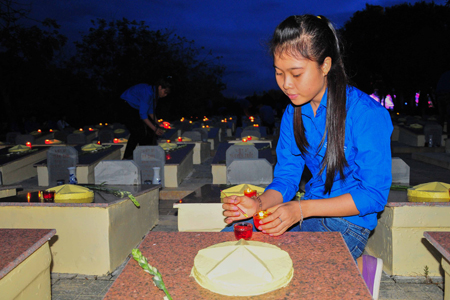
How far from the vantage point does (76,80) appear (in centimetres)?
2048

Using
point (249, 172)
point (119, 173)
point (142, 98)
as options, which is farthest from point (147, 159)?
point (249, 172)

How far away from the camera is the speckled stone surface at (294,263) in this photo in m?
1.34

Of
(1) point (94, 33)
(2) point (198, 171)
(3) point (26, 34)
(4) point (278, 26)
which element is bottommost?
(2) point (198, 171)

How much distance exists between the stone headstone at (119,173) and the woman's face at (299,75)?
3.50m

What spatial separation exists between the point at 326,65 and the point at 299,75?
16 centimetres

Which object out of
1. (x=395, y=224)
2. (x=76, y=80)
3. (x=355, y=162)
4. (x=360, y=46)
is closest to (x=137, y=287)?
(x=355, y=162)

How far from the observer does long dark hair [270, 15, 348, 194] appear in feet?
5.57

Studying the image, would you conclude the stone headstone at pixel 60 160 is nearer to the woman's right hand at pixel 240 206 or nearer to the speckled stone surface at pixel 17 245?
the speckled stone surface at pixel 17 245

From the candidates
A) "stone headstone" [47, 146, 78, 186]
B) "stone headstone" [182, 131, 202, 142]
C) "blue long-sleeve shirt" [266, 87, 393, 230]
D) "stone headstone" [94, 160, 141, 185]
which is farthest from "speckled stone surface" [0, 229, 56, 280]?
"stone headstone" [182, 131, 202, 142]

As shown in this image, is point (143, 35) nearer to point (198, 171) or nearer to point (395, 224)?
point (198, 171)

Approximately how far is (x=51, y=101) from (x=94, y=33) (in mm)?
5361

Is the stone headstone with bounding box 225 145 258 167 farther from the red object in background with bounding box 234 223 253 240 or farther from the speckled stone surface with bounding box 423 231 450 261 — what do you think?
the red object in background with bounding box 234 223 253 240

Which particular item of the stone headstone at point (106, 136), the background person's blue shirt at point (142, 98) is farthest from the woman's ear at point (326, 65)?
the stone headstone at point (106, 136)

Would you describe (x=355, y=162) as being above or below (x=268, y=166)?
above
